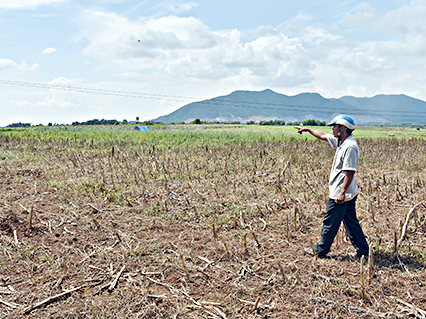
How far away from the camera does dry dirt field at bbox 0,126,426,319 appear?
10.6 feet

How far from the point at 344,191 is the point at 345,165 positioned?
0.35m

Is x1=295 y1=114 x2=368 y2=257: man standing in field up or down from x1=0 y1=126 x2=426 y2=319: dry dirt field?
up

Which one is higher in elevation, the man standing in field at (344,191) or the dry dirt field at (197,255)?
the man standing in field at (344,191)

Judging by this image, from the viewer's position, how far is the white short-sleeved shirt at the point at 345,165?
373 cm

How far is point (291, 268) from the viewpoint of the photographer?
3908mm

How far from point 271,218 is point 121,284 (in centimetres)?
328

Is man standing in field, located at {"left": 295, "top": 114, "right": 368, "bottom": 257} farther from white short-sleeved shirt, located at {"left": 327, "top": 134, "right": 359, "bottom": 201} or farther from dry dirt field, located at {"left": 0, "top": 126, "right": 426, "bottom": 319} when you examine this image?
dry dirt field, located at {"left": 0, "top": 126, "right": 426, "bottom": 319}

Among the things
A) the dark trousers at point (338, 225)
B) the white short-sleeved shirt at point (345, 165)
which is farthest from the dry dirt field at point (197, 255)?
the white short-sleeved shirt at point (345, 165)

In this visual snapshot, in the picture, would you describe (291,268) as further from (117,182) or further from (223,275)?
(117,182)

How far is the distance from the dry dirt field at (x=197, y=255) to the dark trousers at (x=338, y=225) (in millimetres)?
221

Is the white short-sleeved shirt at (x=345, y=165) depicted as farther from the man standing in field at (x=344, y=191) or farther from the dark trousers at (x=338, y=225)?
the dark trousers at (x=338, y=225)

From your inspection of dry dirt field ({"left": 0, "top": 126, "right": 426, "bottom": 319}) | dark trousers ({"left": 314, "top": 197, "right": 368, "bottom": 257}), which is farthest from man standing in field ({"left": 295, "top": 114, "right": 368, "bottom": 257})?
dry dirt field ({"left": 0, "top": 126, "right": 426, "bottom": 319})

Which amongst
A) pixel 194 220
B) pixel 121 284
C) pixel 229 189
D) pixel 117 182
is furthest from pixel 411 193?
pixel 117 182

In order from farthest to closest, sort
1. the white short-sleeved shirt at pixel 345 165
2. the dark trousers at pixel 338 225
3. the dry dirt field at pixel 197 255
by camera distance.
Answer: the dark trousers at pixel 338 225 → the white short-sleeved shirt at pixel 345 165 → the dry dirt field at pixel 197 255
